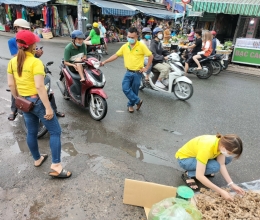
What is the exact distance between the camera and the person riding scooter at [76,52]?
4.36 metres

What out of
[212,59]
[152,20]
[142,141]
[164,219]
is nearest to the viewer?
[164,219]

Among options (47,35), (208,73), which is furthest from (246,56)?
(47,35)

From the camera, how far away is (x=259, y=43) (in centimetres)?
1001

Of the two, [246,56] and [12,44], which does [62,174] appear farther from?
[246,56]

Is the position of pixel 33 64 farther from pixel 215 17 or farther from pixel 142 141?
pixel 215 17

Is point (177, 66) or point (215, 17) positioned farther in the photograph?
point (215, 17)

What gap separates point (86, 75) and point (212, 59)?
5540mm

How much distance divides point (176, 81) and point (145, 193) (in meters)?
3.90

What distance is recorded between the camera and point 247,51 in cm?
1043

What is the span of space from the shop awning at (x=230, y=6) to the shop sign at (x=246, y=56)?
1676mm

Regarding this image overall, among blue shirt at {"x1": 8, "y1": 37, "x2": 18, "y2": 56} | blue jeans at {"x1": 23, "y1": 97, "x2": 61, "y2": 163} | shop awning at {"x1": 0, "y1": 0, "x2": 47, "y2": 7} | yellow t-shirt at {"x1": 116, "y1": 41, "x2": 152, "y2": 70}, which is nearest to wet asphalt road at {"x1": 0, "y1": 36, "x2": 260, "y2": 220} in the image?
blue jeans at {"x1": 23, "y1": 97, "x2": 61, "y2": 163}

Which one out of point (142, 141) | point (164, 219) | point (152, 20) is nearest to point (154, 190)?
point (164, 219)

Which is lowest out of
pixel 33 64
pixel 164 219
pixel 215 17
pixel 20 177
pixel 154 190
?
pixel 20 177

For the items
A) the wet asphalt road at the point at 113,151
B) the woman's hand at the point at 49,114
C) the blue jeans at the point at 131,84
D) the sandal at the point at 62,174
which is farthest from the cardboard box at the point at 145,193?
the blue jeans at the point at 131,84
